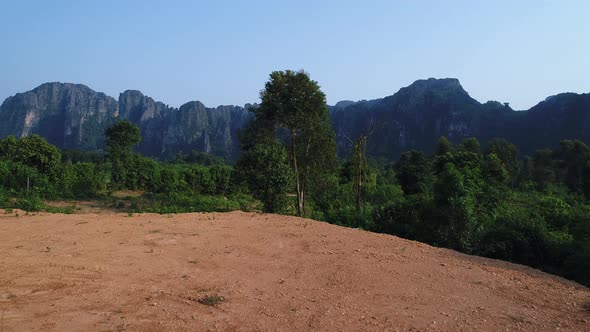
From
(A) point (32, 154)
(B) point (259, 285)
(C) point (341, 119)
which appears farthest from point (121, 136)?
(C) point (341, 119)

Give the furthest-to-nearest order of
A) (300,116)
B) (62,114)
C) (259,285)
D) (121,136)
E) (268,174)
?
1. (62,114)
2. (121,136)
3. (300,116)
4. (268,174)
5. (259,285)

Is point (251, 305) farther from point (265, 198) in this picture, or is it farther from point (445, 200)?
point (265, 198)

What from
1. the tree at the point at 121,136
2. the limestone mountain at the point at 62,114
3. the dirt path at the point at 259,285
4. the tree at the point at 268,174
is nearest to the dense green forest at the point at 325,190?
the tree at the point at 268,174

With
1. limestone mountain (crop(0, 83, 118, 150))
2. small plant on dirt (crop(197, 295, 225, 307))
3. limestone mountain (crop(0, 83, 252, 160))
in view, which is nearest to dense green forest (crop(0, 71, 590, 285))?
small plant on dirt (crop(197, 295, 225, 307))

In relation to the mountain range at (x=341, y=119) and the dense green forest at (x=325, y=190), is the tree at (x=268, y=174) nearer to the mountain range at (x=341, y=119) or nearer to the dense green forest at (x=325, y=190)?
the dense green forest at (x=325, y=190)

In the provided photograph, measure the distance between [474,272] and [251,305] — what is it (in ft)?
14.0

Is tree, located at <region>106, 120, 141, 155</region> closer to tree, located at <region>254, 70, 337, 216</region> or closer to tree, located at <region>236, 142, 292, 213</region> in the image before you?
tree, located at <region>254, 70, 337, 216</region>

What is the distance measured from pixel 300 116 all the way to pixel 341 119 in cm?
10399

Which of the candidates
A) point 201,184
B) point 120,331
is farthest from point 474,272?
point 201,184

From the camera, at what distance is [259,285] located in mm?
6160

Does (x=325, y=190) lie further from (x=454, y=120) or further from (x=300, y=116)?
(x=454, y=120)

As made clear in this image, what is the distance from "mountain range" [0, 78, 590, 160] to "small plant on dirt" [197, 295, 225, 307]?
68412 mm

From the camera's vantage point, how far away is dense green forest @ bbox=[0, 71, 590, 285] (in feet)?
33.7

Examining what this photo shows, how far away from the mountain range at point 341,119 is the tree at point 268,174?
5961cm
